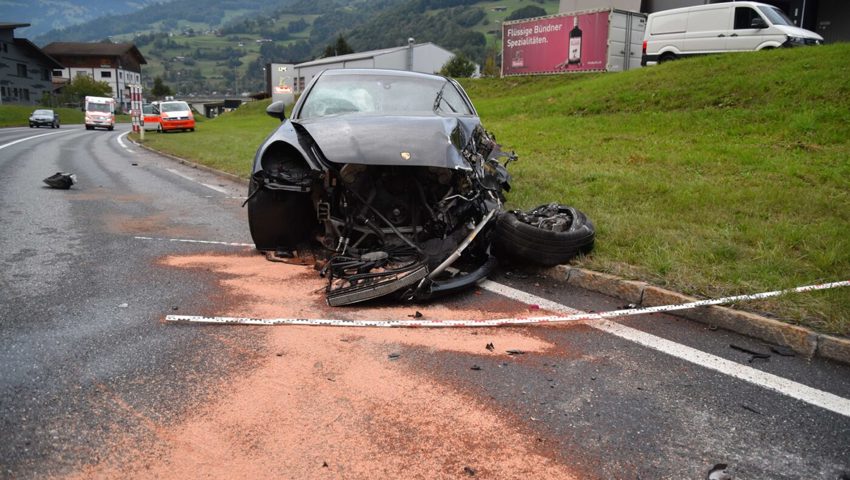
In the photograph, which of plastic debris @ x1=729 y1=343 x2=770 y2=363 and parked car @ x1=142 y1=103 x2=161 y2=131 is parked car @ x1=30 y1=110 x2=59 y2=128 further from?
plastic debris @ x1=729 y1=343 x2=770 y2=363

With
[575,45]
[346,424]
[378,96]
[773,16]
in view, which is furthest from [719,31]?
[346,424]

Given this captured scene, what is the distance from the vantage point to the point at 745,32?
723 inches

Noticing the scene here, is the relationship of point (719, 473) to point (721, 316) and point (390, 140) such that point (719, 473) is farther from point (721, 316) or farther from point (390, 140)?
point (390, 140)

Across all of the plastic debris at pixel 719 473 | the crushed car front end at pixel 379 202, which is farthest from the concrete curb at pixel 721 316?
the plastic debris at pixel 719 473

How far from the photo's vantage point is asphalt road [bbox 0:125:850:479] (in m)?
2.47

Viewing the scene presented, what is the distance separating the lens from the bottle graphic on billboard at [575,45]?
2612 centimetres

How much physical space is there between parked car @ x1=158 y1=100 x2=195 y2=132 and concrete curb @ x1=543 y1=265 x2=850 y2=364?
1201 inches

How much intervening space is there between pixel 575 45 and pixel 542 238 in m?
23.4

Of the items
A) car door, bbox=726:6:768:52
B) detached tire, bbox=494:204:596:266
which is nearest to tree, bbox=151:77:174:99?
car door, bbox=726:6:768:52

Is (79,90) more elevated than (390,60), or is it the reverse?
(390,60)

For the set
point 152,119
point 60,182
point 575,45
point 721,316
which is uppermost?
point 575,45

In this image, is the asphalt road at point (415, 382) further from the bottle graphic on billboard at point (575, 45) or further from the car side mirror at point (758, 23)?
the bottle graphic on billboard at point (575, 45)

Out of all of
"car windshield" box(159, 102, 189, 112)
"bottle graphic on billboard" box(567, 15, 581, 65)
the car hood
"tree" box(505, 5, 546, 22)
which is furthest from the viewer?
"tree" box(505, 5, 546, 22)

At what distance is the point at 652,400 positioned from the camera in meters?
3.02
